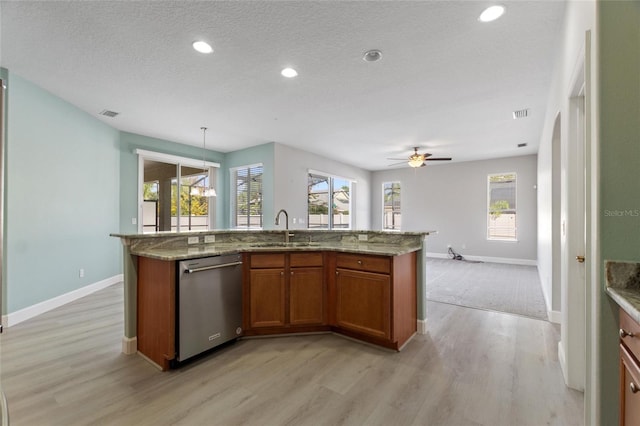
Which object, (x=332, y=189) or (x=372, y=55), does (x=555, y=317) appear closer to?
(x=372, y=55)

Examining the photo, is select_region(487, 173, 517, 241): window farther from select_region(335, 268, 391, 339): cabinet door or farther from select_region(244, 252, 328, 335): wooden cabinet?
select_region(244, 252, 328, 335): wooden cabinet

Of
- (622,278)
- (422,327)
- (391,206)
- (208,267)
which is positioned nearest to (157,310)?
(208,267)

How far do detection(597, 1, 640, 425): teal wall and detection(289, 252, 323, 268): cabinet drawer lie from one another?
2103 mm

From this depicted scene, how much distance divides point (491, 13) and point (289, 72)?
6.21 ft

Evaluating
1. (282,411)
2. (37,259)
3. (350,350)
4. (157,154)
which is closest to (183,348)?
(282,411)

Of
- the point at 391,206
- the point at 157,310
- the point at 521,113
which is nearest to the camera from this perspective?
the point at 157,310

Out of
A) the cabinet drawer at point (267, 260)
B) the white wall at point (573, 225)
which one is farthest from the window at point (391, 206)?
the cabinet drawer at point (267, 260)

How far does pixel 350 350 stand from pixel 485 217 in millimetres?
6678

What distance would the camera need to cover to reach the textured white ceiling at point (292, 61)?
7.04 ft

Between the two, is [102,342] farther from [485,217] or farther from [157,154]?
[485,217]

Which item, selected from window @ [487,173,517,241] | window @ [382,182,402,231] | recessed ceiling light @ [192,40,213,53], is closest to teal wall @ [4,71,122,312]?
recessed ceiling light @ [192,40,213,53]

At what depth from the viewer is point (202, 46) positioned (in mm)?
2551

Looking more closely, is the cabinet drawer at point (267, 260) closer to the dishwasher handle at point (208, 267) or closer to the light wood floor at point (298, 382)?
the dishwasher handle at point (208, 267)

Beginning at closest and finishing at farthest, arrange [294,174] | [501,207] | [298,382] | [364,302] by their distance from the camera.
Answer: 1. [298,382]
2. [364,302]
3. [294,174]
4. [501,207]
